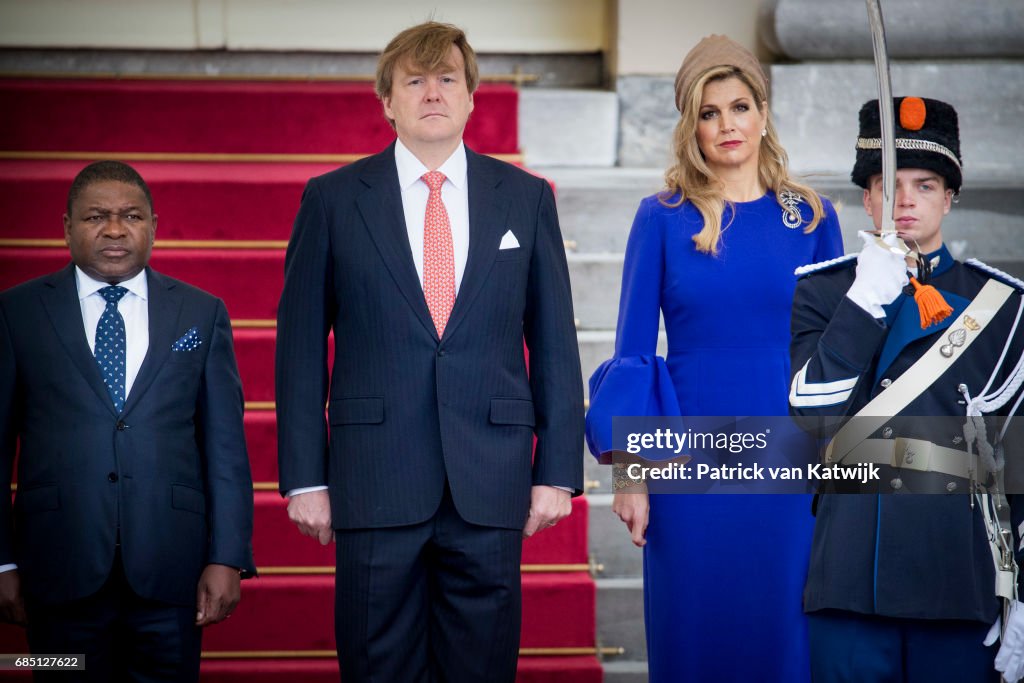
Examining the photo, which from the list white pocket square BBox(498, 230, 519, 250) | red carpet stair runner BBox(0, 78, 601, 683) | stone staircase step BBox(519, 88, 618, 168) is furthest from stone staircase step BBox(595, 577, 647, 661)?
stone staircase step BBox(519, 88, 618, 168)

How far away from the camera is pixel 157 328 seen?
10.8 ft

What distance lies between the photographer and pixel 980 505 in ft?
8.63

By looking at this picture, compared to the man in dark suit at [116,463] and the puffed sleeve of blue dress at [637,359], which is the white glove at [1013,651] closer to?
the puffed sleeve of blue dress at [637,359]

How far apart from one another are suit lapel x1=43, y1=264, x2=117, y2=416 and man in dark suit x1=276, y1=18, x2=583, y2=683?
0.46m

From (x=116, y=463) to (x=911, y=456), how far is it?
5.57ft

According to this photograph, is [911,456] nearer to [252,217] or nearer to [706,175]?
[706,175]

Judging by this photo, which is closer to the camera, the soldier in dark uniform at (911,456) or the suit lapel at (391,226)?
the soldier in dark uniform at (911,456)

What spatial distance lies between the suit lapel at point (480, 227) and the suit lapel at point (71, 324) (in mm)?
819

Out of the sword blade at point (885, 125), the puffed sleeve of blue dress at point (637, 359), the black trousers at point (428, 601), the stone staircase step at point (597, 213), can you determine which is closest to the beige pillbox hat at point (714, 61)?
the puffed sleeve of blue dress at point (637, 359)

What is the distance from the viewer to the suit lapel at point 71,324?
126 inches

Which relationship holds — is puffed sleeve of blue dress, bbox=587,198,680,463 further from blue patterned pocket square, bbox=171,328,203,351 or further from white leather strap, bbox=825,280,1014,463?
blue patterned pocket square, bbox=171,328,203,351

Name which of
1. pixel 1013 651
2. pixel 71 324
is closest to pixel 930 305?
pixel 1013 651

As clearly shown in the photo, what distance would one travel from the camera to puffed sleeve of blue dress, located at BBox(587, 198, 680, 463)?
3234 mm

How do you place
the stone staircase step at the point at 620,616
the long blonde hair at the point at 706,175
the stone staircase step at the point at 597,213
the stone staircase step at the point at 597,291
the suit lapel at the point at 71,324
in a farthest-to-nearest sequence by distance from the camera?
the stone staircase step at the point at 597,213 < the stone staircase step at the point at 597,291 < the stone staircase step at the point at 620,616 < the long blonde hair at the point at 706,175 < the suit lapel at the point at 71,324
